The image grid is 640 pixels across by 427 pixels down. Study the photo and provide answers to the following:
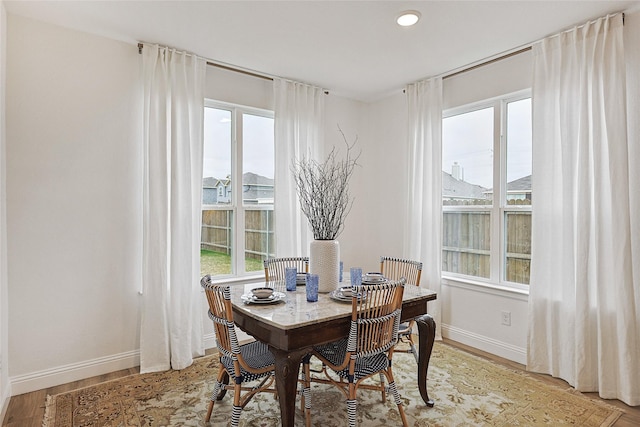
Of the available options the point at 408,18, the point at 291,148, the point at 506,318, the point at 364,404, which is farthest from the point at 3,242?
the point at 506,318

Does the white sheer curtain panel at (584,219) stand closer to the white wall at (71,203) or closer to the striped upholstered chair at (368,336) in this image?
the striped upholstered chair at (368,336)

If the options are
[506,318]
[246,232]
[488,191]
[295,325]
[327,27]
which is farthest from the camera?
[246,232]

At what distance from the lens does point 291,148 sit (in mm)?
4031

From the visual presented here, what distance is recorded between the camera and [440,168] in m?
3.86

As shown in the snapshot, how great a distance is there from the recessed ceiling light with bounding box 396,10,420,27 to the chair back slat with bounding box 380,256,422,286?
1.81 metres

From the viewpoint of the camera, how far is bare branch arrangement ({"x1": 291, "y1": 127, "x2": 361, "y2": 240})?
8.71 ft

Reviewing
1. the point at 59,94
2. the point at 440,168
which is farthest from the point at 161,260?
the point at 440,168

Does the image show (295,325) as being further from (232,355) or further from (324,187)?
(324,187)

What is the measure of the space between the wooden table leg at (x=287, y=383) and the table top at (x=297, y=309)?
0.16 metres

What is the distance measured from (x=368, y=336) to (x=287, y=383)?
1.63ft

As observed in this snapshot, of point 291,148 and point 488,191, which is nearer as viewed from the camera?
point 488,191

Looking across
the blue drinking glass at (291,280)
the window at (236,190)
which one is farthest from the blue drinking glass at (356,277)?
the window at (236,190)

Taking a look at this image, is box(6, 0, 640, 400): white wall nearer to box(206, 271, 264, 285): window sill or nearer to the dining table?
box(206, 271, 264, 285): window sill

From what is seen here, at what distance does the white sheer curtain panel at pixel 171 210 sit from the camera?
10.2 ft
